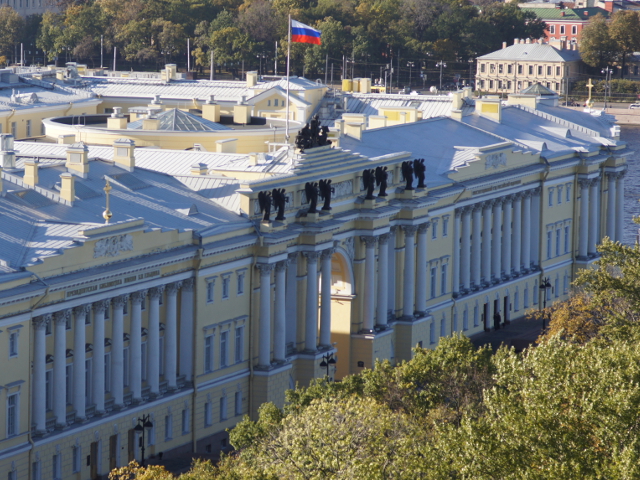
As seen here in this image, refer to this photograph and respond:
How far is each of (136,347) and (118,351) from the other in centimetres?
133

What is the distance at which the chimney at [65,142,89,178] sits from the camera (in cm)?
7719

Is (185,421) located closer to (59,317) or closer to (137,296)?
(137,296)

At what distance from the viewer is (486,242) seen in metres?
106

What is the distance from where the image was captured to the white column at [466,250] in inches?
4050

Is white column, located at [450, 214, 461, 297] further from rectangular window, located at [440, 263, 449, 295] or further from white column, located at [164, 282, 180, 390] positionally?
white column, located at [164, 282, 180, 390]

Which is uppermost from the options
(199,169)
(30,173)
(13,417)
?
(30,173)

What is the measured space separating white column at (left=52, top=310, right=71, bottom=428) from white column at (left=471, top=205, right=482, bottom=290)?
4084 centimetres

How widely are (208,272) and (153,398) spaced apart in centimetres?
604

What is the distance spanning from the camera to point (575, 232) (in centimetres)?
11944

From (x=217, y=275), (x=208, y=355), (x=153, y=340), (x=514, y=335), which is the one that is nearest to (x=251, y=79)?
(x=514, y=335)

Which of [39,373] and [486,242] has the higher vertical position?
[39,373]

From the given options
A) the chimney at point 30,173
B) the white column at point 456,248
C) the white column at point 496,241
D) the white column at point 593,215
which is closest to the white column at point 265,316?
the chimney at point 30,173

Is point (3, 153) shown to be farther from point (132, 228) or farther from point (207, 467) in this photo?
point (207, 467)

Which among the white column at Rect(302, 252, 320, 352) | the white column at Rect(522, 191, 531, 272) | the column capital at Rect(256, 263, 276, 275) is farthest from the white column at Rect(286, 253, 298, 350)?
the white column at Rect(522, 191, 531, 272)
